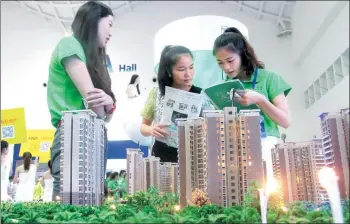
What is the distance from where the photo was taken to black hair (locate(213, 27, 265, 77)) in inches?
46.4

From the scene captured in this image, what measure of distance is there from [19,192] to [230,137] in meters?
3.11

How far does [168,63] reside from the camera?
1.38 metres

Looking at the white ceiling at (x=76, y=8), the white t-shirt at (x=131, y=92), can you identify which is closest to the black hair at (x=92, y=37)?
the white t-shirt at (x=131, y=92)

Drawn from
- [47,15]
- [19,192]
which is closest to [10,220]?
[19,192]

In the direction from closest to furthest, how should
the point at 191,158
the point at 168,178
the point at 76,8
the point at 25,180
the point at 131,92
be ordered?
the point at 191,158 < the point at 168,178 < the point at 131,92 < the point at 25,180 < the point at 76,8

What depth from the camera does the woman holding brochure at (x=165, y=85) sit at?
1.36 meters

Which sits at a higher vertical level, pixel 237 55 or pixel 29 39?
pixel 29 39

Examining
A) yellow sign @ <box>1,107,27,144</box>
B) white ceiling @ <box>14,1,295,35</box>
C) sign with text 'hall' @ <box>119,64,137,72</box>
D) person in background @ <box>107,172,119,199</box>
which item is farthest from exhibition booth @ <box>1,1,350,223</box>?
sign with text 'hall' @ <box>119,64,137,72</box>

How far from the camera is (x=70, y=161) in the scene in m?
0.99

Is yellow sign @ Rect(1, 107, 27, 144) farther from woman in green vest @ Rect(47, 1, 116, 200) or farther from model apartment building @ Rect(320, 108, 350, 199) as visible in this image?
model apartment building @ Rect(320, 108, 350, 199)

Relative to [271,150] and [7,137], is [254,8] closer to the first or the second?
[7,137]

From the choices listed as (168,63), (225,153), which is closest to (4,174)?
(168,63)

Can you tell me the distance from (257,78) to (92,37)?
56cm

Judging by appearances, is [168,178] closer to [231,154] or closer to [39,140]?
[231,154]
